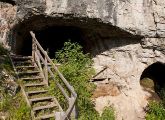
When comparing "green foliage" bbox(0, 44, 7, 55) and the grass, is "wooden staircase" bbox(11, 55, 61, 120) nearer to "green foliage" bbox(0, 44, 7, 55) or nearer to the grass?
the grass

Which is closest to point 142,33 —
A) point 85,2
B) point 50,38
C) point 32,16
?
point 85,2

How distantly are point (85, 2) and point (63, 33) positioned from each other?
376cm

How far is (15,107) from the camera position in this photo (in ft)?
24.4

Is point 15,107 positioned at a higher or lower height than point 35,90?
lower

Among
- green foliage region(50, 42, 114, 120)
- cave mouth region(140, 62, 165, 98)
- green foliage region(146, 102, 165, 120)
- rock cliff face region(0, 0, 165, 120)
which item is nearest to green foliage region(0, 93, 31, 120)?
green foliage region(50, 42, 114, 120)

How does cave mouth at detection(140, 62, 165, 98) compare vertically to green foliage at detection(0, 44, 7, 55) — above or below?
below

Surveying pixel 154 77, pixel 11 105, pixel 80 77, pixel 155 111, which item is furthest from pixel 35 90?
pixel 154 77

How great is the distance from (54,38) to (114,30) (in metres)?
4.11

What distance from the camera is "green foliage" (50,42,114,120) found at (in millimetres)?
9054

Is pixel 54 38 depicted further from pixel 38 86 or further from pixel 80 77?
pixel 38 86

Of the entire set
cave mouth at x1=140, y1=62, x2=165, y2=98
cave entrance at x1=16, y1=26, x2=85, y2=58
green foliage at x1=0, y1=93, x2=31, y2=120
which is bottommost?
cave mouth at x1=140, y1=62, x2=165, y2=98

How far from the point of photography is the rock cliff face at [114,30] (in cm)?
1005

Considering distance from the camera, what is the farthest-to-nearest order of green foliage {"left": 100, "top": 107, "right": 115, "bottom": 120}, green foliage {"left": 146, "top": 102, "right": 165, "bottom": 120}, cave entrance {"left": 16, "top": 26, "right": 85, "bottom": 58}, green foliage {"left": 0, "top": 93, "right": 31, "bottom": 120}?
cave entrance {"left": 16, "top": 26, "right": 85, "bottom": 58}
green foliage {"left": 146, "top": 102, "right": 165, "bottom": 120}
green foliage {"left": 100, "top": 107, "right": 115, "bottom": 120}
green foliage {"left": 0, "top": 93, "right": 31, "bottom": 120}

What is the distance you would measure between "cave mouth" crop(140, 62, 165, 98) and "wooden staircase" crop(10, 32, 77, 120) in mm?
4637
